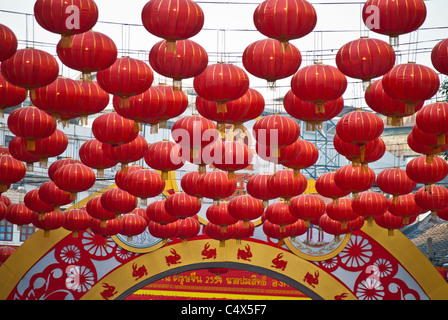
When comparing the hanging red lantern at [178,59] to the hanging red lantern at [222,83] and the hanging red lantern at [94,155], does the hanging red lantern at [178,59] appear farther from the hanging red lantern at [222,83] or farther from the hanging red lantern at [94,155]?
the hanging red lantern at [94,155]

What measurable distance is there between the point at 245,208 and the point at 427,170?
264cm

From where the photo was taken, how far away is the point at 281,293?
549 inches

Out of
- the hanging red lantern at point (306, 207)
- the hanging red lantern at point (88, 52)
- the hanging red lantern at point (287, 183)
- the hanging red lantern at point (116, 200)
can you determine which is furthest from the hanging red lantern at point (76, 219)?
the hanging red lantern at point (88, 52)

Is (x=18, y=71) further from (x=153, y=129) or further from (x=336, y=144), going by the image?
(x=336, y=144)

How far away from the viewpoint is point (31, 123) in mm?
6973

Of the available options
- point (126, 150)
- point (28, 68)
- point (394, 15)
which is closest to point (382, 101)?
point (394, 15)

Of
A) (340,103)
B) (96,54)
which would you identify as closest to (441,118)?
(340,103)

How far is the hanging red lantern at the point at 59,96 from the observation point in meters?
6.29

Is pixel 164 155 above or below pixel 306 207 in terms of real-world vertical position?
above

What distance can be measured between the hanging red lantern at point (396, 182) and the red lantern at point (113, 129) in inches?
137

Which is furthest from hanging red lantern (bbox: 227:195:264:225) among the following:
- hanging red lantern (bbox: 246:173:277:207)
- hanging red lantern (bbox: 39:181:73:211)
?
hanging red lantern (bbox: 39:181:73:211)

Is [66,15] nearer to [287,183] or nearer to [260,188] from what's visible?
[287,183]

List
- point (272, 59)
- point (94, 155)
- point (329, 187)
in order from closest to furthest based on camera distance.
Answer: point (272, 59)
point (94, 155)
point (329, 187)

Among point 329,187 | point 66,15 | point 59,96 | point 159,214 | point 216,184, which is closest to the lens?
point 66,15
